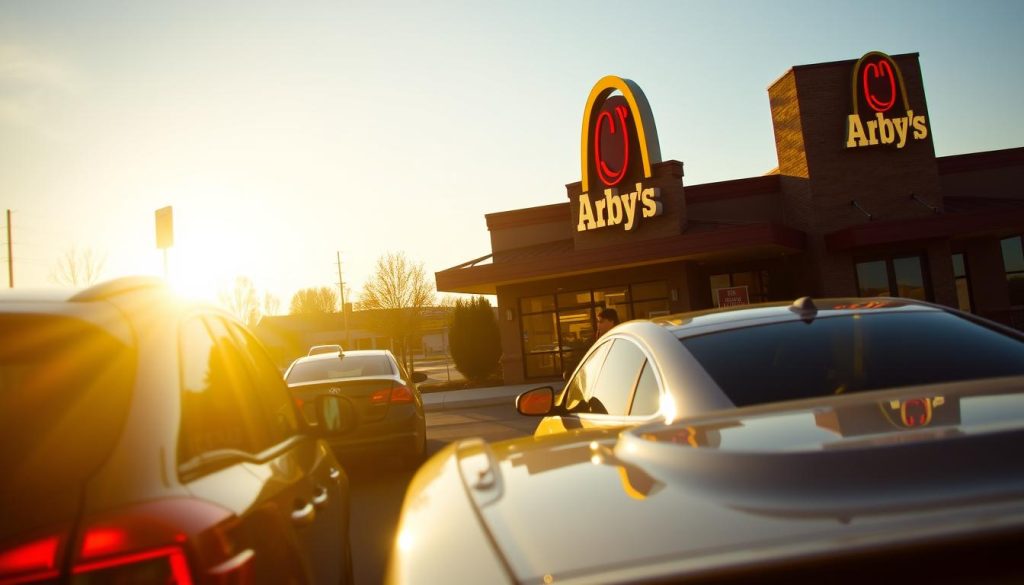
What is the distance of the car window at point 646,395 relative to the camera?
123 inches

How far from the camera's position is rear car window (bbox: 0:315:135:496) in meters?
1.62

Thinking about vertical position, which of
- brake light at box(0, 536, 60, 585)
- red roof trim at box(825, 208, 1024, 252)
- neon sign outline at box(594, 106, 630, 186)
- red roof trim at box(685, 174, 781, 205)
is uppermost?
neon sign outline at box(594, 106, 630, 186)

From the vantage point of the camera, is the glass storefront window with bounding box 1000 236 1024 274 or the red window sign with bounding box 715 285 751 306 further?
the glass storefront window with bounding box 1000 236 1024 274

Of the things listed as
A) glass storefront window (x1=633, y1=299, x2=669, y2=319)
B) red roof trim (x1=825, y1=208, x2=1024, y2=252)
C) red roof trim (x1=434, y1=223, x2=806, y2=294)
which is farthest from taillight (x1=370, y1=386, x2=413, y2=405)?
red roof trim (x1=825, y1=208, x2=1024, y2=252)

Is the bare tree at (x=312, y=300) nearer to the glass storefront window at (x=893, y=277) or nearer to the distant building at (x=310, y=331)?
the distant building at (x=310, y=331)

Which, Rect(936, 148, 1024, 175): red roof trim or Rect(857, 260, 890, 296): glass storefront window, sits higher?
Rect(936, 148, 1024, 175): red roof trim

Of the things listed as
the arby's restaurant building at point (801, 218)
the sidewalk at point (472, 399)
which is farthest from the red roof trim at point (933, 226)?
the sidewalk at point (472, 399)

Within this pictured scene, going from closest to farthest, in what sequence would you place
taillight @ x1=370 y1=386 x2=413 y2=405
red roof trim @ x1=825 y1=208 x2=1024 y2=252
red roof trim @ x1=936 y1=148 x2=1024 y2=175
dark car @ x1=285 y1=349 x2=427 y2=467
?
dark car @ x1=285 y1=349 x2=427 y2=467 → taillight @ x1=370 y1=386 x2=413 y2=405 → red roof trim @ x1=825 y1=208 x2=1024 y2=252 → red roof trim @ x1=936 y1=148 x2=1024 y2=175

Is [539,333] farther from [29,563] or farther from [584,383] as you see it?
[29,563]

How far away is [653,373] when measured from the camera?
3.18m

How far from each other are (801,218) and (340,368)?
18531 mm

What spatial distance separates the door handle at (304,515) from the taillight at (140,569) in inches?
31.5

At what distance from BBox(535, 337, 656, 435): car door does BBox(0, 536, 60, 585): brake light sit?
81.6 inches

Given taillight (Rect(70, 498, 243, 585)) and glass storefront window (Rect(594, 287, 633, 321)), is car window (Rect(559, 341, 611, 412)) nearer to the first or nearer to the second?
taillight (Rect(70, 498, 243, 585))
